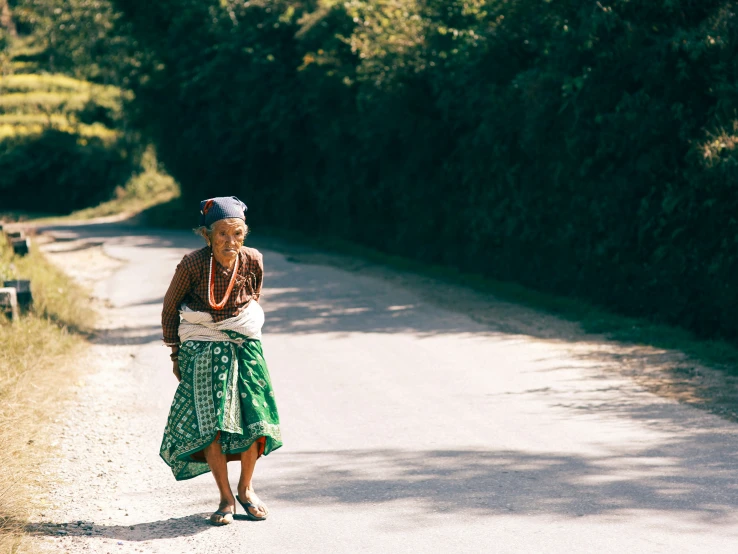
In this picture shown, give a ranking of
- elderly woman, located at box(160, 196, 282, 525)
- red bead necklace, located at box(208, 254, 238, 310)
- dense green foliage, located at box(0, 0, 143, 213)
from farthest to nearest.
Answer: dense green foliage, located at box(0, 0, 143, 213) → red bead necklace, located at box(208, 254, 238, 310) → elderly woman, located at box(160, 196, 282, 525)

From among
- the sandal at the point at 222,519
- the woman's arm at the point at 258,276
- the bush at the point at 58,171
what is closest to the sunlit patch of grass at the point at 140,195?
the bush at the point at 58,171

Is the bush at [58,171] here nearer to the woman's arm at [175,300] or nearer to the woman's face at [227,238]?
the woman's arm at [175,300]

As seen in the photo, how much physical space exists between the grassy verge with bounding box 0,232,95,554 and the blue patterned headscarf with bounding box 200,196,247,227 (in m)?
1.92

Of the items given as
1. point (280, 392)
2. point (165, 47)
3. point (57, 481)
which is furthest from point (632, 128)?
point (165, 47)

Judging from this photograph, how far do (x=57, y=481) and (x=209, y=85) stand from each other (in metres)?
23.8

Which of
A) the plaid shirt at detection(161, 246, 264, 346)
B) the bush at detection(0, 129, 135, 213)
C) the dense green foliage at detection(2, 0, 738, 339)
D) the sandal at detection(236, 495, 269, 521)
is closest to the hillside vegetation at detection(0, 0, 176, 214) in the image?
the bush at detection(0, 129, 135, 213)

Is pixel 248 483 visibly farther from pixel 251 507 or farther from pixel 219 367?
pixel 219 367

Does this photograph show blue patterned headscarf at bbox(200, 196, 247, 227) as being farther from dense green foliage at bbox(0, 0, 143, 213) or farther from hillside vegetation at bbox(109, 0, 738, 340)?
dense green foliage at bbox(0, 0, 143, 213)

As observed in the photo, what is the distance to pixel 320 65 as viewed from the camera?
23.2m

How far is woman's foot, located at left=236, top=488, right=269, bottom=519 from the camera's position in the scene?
5633mm

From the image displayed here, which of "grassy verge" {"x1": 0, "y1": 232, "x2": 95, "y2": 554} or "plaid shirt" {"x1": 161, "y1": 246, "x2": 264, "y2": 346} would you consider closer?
"plaid shirt" {"x1": 161, "y1": 246, "x2": 264, "y2": 346}

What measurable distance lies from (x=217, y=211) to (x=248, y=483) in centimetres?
157

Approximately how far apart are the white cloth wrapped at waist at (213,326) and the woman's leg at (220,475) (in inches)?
23.0

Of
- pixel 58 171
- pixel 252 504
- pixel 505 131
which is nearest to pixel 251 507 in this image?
pixel 252 504
